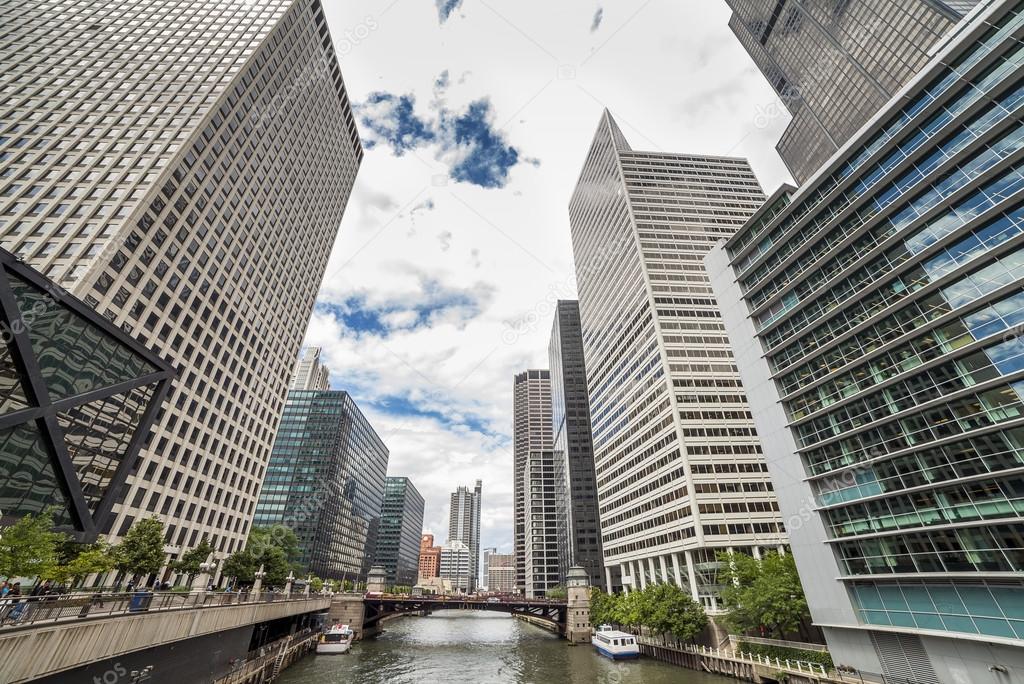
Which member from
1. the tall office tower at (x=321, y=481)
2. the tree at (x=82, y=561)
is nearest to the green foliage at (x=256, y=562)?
the tree at (x=82, y=561)

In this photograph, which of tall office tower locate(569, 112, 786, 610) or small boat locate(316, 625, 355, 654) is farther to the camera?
tall office tower locate(569, 112, 786, 610)

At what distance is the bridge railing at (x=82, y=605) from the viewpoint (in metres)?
15.2

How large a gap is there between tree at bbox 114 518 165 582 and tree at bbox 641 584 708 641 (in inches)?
1959

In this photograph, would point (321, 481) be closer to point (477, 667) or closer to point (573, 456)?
point (573, 456)

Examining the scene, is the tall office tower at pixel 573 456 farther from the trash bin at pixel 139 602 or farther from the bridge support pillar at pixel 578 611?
the trash bin at pixel 139 602

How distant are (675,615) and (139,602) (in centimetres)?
4919

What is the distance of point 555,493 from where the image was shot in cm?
17500

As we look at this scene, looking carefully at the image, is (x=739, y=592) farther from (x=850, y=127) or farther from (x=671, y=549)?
(x=850, y=127)

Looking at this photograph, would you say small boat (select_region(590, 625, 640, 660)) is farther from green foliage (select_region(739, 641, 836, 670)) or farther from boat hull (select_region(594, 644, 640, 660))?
green foliage (select_region(739, 641, 836, 670))

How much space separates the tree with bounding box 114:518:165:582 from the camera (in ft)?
115

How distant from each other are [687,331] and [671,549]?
35769 mm

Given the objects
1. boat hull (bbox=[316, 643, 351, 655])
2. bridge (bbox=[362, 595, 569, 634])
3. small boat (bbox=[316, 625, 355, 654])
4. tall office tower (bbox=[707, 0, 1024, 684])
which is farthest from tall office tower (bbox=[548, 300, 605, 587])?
tall office tower (bbox=[707, 0, 1024, 684])

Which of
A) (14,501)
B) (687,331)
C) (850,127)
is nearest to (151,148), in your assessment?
(14,501)

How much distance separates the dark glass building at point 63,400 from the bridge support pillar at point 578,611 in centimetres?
7057
